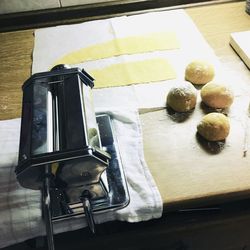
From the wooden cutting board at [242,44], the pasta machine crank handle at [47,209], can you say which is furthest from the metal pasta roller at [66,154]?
the wooden cutting board at [242,44]

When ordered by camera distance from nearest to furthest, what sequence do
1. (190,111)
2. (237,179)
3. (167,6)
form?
1. (237,179)
2. (190,111)
3. (167,6)

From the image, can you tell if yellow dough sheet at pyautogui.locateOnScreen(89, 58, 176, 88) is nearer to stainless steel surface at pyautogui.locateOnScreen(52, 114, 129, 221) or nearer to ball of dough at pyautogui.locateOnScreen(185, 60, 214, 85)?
ball of dough at pyautogui.locateOnScreen(185, 60, 214, 85)

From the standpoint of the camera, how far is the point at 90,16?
1.12 metres

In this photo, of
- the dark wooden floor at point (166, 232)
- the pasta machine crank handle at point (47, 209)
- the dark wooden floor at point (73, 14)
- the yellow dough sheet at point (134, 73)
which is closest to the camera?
the pasta machine crank handle at point (47, 209)

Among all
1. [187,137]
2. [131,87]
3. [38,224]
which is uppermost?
[131,87]

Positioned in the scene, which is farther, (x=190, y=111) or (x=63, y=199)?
(x=190, y=111)

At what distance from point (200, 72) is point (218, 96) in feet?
0.32

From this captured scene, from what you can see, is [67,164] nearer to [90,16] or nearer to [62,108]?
[62,108]

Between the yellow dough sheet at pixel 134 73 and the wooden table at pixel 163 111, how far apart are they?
0.43 feet

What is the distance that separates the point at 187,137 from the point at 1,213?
37cm

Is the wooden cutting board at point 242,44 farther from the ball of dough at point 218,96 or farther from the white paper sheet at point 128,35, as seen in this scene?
the ball of dough at point 218,96

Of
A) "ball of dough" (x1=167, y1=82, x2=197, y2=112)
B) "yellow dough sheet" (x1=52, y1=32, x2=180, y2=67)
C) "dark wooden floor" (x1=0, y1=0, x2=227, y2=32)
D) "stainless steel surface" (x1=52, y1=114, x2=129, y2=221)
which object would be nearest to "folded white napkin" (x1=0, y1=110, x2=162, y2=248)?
"stainless steel surface" (x1=52, y1=114, x2=129, y2=221)

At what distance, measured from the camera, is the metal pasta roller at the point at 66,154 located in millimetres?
484

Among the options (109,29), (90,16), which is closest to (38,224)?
(109,29)
